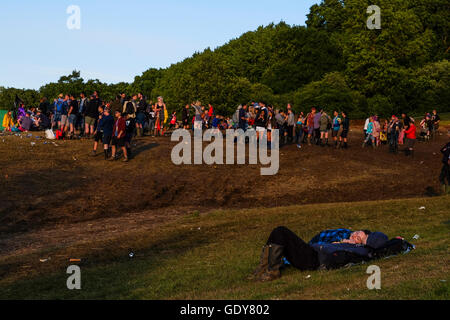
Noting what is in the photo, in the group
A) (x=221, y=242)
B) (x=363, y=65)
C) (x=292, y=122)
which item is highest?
(x=363, y=65)

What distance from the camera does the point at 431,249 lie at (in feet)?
32.2

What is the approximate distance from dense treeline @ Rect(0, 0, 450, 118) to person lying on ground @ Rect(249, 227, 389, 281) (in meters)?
52.2

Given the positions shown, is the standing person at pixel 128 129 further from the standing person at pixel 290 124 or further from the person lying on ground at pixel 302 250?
the person lying on ground at pixel 302 250

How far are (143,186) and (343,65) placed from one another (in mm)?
58715

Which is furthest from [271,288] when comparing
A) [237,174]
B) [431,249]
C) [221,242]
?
[237,174]

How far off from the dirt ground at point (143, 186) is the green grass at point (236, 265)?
2627 millimetres

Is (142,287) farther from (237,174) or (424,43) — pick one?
(424,43)

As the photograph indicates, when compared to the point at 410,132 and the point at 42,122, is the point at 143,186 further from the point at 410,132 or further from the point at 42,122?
the point at 410,132

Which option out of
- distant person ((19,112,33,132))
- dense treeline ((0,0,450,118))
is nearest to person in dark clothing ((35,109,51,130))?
distant person ((19,112,33,132))

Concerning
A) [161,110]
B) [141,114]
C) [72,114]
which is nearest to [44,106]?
[72,114]

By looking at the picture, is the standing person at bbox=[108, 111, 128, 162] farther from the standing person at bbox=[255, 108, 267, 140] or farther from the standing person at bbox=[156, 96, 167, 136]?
the standing person at bbox=[255, 108, 267, 140]

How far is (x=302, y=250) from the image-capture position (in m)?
8.84

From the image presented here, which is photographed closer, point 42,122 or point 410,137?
point 410,137

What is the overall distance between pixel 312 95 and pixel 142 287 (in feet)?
183
